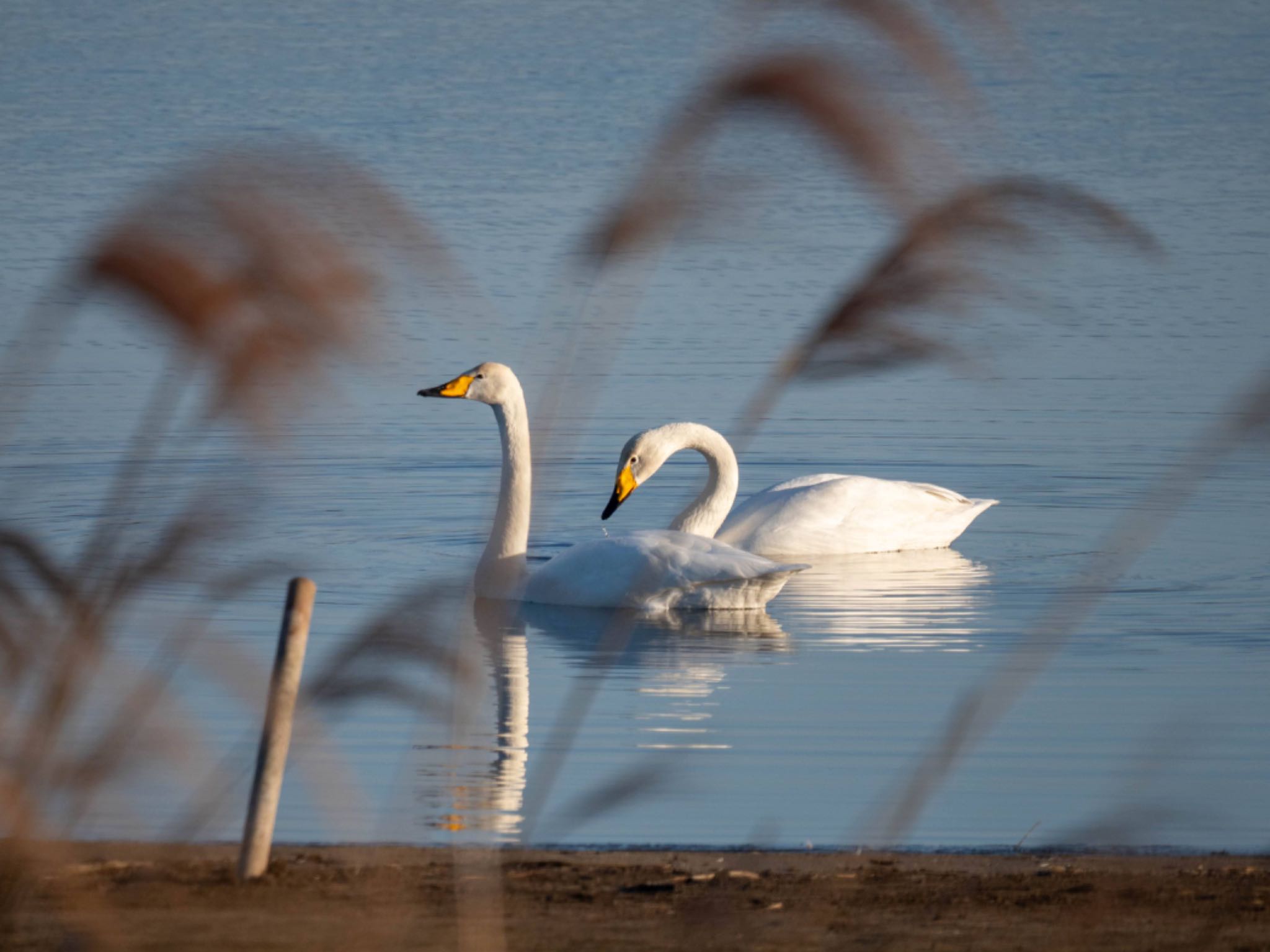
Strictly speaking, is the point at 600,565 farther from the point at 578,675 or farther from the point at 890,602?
the point at 890,602

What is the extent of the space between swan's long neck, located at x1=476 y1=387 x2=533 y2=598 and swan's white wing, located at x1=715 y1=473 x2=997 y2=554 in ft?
4.13

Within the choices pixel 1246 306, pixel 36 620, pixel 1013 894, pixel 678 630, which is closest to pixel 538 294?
pixel 1246 306

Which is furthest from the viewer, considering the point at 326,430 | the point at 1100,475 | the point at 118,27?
the point at 118,27

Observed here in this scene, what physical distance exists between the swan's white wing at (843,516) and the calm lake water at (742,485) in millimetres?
166

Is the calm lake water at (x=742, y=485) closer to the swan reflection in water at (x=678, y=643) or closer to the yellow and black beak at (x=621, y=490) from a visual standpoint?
the swan reflection in water at (x=678, y=643)

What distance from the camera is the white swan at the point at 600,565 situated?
8.46m

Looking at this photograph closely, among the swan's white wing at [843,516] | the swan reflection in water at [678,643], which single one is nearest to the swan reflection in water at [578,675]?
the swan reflection in water at [678,643]

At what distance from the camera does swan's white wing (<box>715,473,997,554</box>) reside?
1010cm

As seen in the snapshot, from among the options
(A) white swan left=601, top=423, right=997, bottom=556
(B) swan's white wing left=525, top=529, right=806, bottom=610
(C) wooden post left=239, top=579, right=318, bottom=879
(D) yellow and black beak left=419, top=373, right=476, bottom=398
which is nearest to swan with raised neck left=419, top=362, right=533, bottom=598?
(D) yellow and black beak left=419, top=373, right=476, bottom=398

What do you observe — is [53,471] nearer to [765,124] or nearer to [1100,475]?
[1100,475]

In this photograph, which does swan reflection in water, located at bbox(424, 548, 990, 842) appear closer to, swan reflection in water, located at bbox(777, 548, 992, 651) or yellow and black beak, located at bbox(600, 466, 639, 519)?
swan reflection in water, located at bbox(777, 548, 992, 651)

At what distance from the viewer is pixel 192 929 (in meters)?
3.95

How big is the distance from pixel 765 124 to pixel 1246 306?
47.8 feet

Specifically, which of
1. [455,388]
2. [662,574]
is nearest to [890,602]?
[662,574]
